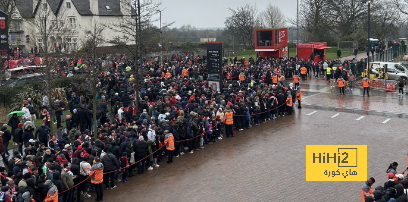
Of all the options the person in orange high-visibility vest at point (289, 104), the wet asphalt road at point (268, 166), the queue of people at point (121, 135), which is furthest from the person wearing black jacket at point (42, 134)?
the person in orange high-visibility vest at point (289, 104)

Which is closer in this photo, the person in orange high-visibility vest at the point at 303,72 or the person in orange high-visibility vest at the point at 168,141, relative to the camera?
the person in orange high-visibility vest at the point at 168,141

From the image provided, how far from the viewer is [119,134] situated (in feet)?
53.0

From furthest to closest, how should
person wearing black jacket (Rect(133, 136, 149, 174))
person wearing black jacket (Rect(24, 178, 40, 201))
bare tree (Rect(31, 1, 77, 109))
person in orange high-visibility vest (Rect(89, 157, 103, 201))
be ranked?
bare tree (Rect(31, 1, 77, 109)) < person wearing black jacket (Rect(133, 136, 149, 174)) < person in orange high-visibility vest (Rect(89, 157, 103, 201)) < person wearing black jacket (Rect(24, 178, 40, 201))

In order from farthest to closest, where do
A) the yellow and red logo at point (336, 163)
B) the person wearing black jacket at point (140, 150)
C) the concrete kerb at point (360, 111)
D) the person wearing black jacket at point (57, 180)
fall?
1. the concrete kerb at point (360, 111)
2. the person wearing black jacket at point (140, 150)
3. the yellow and red logo at point (336, 163)
4. the person wearing black jacket at point (57, 180)

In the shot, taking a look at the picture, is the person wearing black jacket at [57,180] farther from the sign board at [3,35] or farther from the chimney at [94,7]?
the chimney at [94,7]

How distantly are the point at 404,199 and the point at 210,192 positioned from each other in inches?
231

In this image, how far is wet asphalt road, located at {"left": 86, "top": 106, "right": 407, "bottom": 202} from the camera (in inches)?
552

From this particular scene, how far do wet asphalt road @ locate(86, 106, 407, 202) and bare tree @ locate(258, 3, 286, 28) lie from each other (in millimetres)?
63127

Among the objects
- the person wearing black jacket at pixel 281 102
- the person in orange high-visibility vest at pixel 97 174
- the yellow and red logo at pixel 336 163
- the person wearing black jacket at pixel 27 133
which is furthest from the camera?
the person wearing black jacket at pixel 281 102

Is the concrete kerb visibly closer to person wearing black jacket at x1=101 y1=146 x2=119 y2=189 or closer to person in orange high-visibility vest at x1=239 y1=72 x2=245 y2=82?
person in orange high-visibility vest at x1=239 y1=72 x2=245 y2=82

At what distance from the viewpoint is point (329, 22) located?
219ft

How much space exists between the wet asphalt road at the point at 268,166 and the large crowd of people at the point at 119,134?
0.64 metres

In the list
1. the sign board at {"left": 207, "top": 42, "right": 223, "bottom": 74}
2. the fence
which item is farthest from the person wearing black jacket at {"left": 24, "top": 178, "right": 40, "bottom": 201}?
the fence

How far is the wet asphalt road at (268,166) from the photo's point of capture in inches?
552
